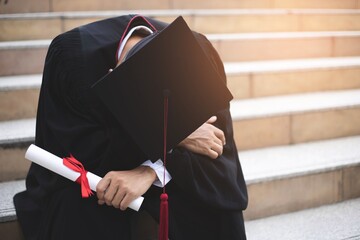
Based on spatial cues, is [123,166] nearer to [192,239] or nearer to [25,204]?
[192,239]

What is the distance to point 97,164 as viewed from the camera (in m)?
1.41

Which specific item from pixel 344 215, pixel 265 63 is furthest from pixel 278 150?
pixel 265 63

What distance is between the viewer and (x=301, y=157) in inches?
88.5

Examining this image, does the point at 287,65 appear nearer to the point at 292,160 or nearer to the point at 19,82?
the point at 292,160

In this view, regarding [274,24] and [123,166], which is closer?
[123,166]

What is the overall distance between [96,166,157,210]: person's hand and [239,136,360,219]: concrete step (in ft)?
2.53

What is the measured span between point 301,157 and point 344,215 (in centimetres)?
37

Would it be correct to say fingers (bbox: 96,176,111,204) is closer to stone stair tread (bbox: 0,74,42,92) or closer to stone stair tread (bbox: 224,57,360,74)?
stone stair tread (bbox: 0,74,42,92)

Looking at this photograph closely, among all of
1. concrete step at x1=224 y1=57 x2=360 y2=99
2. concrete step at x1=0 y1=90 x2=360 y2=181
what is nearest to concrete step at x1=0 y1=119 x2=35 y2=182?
concrete step at x1=0 y1=90 x2=360 y2=181

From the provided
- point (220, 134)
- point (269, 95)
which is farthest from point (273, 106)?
point (220, 134)

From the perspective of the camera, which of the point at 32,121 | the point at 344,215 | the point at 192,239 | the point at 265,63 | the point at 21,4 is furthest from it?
the point at 21,4

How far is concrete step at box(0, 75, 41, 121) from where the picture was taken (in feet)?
7.31

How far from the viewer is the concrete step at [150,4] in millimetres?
3537

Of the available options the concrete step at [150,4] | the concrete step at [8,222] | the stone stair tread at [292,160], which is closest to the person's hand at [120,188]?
the concrete step at [8,222]
